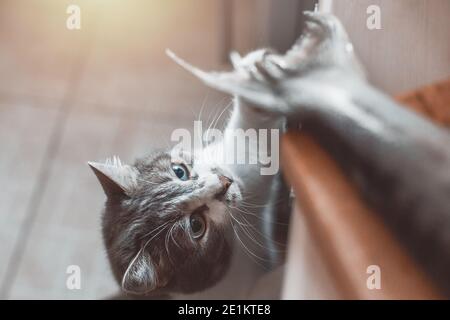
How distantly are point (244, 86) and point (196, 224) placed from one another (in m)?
0.13

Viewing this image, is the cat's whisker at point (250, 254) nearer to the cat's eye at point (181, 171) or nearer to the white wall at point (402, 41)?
the cat's eye at point (181, 171)

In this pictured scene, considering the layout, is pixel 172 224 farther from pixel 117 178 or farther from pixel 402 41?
pixel 402 41

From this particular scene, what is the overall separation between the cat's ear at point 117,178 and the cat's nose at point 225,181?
81 millimetres

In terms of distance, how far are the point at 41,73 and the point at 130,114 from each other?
0.13m

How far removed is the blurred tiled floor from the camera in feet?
1.95

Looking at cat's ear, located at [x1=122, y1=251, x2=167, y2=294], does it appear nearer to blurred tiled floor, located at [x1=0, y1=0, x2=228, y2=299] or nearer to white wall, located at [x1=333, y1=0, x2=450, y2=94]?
blurred tiled floor, located at [x1=0, y1=0, x2=228, y2=299]

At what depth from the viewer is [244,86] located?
466mm

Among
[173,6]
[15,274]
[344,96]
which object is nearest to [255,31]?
[173,6]

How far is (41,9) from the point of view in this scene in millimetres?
633

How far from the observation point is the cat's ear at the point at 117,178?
1.64 ft

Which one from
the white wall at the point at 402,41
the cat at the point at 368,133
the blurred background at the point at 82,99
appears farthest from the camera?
the blurred background at the point at 82,99

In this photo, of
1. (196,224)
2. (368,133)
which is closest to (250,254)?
(196,224)

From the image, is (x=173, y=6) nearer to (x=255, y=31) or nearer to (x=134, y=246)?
(x=255, y=31)

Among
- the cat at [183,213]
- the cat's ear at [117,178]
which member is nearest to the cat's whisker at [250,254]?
the cat at [183,213]
